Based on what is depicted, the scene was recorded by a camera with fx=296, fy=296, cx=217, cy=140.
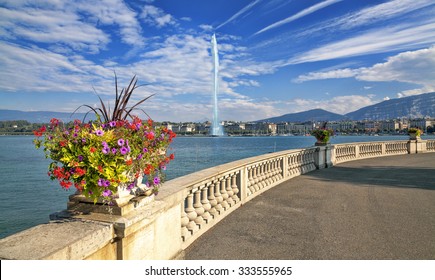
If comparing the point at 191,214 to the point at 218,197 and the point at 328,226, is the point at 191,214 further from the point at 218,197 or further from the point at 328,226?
the point at 328,226

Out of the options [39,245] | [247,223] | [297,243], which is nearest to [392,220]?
[297,243]

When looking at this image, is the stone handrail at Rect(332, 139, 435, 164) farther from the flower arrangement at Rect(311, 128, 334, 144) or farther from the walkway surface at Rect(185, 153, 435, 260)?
the walkway surface at Rect(185, 153, 435, 260)

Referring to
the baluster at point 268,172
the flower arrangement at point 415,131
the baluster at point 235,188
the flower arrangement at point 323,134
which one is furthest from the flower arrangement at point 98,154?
the flower arrangement at point 415,131

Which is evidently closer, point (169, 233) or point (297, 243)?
point (169, 233)

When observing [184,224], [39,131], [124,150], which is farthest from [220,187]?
[39,131]

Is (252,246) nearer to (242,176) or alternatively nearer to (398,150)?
(242,176)

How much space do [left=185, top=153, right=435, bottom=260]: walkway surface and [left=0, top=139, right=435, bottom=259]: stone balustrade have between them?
36cm

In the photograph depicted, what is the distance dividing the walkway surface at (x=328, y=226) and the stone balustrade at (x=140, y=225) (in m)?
0.36

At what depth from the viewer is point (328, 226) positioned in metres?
5.78

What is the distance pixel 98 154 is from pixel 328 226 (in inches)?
185

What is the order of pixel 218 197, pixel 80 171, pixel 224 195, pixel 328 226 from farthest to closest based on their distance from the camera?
pixel 224 195 < pixel 218 197 < pixel 328 226 < pixel 80 171

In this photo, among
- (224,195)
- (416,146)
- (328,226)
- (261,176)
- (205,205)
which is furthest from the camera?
(416,146)

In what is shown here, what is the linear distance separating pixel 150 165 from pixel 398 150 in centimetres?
2271

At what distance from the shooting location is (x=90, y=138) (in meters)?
2.90
